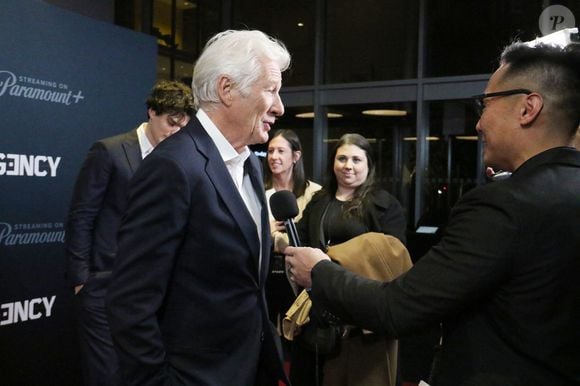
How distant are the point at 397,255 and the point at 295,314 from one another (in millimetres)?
598

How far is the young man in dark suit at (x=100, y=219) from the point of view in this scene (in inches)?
124

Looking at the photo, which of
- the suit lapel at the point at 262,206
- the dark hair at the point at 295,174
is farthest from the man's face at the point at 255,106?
the dark hair at the point at 295,174

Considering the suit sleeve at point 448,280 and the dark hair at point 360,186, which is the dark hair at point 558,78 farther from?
the dark hair at point 360,186

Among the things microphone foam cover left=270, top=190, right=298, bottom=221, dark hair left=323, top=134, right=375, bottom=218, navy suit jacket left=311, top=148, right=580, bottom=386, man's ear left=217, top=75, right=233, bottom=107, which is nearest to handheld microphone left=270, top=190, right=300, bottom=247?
microphone foam cover left=270, top=190, right=298, bottom=221

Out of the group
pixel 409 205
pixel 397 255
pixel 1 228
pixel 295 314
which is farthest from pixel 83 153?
pixel 409 205

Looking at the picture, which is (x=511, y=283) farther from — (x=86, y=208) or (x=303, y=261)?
(x=86, y=208)

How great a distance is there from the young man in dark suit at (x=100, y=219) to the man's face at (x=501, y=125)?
207 centimetres

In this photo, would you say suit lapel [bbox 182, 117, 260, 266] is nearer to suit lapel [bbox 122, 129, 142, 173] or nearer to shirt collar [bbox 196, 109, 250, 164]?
shirt collar [bbox 196, 109, 250, 164]

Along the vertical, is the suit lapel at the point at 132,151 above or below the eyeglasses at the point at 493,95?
below

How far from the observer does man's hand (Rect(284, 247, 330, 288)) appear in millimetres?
1710

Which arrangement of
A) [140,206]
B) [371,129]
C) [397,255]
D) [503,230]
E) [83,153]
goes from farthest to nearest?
[371,129], [83,153], [397,255], [140,206], [503,230]

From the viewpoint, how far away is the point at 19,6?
371 cm

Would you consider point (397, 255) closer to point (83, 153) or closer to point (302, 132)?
point (83, 153)

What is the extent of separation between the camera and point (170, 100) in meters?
3.23
